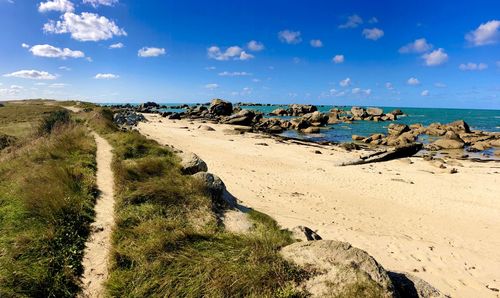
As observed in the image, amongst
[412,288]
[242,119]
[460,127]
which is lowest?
[242,119]

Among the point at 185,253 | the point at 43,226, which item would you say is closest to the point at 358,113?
the point at 185,253

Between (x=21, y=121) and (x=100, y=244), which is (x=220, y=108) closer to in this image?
(x=21, y=121)

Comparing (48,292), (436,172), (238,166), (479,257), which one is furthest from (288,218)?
(436,172)

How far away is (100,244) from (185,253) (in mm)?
2167

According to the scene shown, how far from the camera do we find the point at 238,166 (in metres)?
22.3

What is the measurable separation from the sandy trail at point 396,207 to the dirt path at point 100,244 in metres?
5.80

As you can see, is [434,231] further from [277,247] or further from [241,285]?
[241,285]

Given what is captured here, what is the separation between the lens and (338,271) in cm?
542

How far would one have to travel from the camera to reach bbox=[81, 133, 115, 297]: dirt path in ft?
18.4

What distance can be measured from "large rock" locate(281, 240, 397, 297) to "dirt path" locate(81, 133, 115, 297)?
3.44 m

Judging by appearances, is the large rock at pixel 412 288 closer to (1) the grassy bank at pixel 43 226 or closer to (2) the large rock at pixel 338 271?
(2) the large rock at pixel 338 271

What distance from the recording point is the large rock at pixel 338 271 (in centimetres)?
500

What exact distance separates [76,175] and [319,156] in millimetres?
21849

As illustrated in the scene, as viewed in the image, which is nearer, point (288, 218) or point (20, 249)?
point (20, 249)
